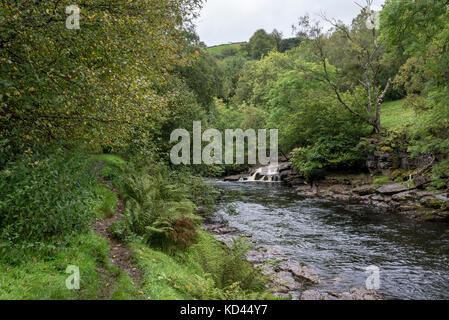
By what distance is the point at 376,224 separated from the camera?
13641mm

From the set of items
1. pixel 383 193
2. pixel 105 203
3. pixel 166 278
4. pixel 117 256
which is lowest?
pixel 383 193

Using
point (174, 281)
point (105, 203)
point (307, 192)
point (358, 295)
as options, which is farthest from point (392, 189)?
point (174, 281)

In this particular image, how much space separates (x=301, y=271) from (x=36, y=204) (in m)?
7.06

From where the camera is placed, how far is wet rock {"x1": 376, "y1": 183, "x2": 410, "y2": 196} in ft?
56.1

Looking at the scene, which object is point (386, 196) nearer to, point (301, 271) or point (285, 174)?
point (301, 271)

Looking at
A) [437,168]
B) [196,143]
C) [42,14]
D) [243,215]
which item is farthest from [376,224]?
[42,14]

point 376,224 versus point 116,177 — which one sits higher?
point 116,177

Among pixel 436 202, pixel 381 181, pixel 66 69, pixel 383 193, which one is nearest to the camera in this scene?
pixel 66 69

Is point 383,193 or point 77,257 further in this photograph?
point 383,193

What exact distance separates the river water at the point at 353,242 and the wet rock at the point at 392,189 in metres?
2.49

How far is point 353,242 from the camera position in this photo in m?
11.4

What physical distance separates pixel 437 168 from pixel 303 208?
23.2 feet

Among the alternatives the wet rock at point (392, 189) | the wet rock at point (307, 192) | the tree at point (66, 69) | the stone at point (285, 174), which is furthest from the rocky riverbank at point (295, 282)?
the stone at point (285, 174)
